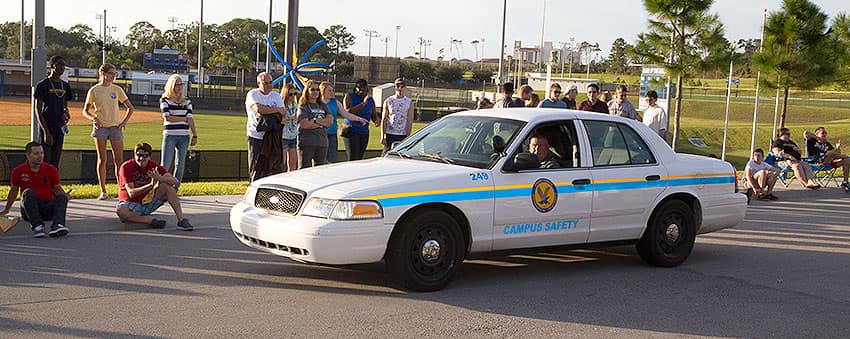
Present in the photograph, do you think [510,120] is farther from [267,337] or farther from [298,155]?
[298,155]

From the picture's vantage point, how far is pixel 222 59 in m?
132

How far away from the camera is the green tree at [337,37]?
16075cm

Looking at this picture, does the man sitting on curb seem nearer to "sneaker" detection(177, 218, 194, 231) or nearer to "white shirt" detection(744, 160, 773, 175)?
"white shirt" detection(744, 160, 773, 175)

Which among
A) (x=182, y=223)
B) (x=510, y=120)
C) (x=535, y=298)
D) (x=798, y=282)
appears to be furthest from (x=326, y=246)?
(x=798, y=282)

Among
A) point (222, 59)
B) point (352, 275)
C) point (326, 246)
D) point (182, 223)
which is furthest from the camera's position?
point (222, 59)

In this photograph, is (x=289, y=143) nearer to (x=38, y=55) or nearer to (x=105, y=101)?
(x=105, y=101)

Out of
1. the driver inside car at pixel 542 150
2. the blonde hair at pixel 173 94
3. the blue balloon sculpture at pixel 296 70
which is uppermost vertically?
the blue balloon sculpture at pixel 296 70

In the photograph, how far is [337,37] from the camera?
162 metres

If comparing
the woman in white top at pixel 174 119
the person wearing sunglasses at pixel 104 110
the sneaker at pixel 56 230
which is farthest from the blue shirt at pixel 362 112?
the sneaker at pixel 56 230

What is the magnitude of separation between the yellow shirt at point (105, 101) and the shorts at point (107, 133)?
2.9 inches

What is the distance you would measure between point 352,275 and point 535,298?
1.67m

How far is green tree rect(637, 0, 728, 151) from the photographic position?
23.2 m

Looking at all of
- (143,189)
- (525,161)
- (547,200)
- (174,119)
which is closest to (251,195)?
(525,161)

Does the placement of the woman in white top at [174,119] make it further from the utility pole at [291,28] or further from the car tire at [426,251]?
the car tire at [426,251]
